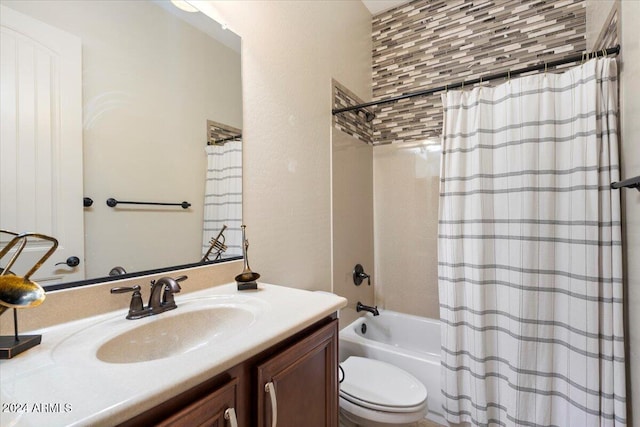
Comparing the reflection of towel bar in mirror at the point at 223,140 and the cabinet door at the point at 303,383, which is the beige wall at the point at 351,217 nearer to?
the reflection of towel bar in mirror at the point at 223,140

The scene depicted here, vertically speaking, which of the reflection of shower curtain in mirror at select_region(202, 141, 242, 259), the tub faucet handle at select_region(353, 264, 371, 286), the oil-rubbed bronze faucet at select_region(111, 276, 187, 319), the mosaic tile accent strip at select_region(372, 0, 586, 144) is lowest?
the tub faucet handle at select_region(353, 264, 371, 286)

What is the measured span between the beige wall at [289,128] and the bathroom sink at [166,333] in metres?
0.39

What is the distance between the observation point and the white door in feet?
2.20

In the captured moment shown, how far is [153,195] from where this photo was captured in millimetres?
969

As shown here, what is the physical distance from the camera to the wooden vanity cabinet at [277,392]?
1.67 ft

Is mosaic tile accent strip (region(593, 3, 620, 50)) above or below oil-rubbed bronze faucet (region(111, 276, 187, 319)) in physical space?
above

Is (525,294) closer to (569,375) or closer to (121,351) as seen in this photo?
(569,375)

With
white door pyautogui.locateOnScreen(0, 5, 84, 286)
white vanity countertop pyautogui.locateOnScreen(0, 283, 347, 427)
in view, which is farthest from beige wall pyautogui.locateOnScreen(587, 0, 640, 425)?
white door pyautogui.locateOnScreen(0, 5, 84, 286)

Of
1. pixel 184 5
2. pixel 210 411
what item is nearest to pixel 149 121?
pixel 184 5

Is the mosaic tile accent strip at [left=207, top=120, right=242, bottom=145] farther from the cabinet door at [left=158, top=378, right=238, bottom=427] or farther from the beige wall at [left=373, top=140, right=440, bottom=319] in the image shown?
the beige wall at [left=373, top=140, right=440, bottom=319]

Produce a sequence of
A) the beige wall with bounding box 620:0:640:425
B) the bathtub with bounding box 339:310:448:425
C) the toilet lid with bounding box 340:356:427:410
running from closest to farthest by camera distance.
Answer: the beige wall with bounding box 620:0:640:425, the toilet lid with bounding box 340:356:427:410, the bathtub with bounding box 339:310:448:425

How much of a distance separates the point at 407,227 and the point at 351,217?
55 centimetres

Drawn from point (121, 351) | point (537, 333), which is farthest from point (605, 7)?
point (121, 351)

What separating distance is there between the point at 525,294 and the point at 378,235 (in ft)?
4.22
